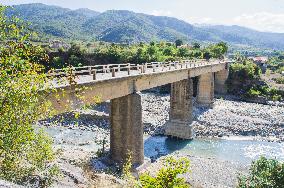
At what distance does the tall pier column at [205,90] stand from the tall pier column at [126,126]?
38.9m

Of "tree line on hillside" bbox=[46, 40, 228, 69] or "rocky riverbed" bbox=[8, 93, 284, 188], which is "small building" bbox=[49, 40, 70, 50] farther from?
"rocky riverbed" bbox=[8, 93, 284, 188]

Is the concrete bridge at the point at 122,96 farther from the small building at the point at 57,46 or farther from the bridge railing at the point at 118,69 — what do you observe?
the small building at the point at 57,46

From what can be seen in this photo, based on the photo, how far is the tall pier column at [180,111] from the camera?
1998 inches

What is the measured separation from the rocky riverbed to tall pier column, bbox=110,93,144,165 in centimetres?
378

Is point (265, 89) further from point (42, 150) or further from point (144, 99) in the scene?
point (42, 150)

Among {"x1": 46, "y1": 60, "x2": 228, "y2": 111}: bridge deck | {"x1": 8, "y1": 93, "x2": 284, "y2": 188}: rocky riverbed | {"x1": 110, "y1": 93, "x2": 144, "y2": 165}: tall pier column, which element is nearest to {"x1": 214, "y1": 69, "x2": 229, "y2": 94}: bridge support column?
{"x1": 8, "y1": 93, "x2": 284, "y2": 188}: rocky riverbed

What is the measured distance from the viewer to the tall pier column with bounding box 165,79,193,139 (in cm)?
5075

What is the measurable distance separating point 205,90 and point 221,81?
1671 cm

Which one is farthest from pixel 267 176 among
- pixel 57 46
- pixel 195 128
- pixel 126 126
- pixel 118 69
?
pixel 57 46

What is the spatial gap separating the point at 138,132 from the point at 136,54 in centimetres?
7462

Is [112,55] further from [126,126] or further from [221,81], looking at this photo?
[126,126]

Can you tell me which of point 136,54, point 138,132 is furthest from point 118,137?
point 136,54

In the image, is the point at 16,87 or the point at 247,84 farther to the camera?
the point at 247,84

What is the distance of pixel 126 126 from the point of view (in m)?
32.6
